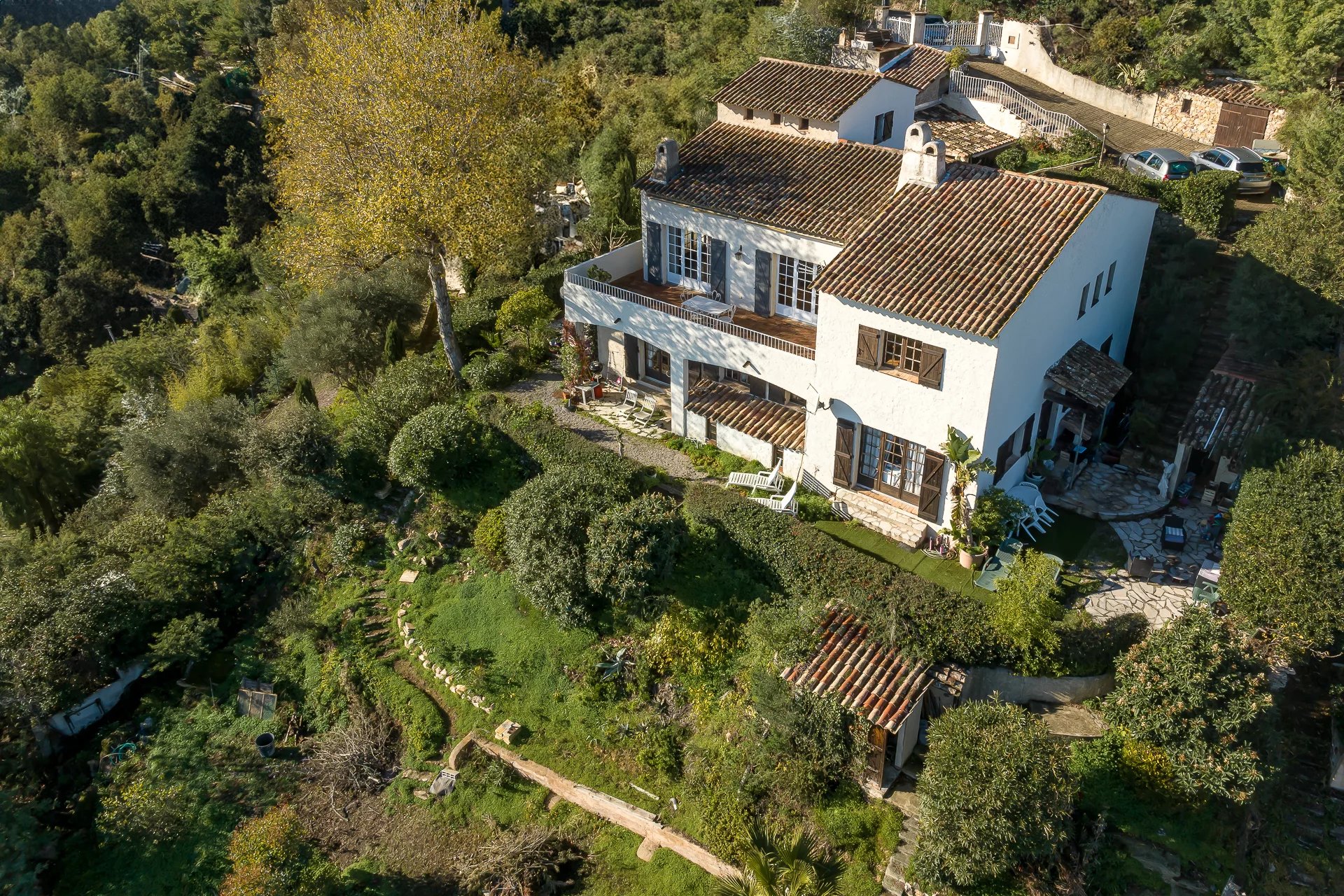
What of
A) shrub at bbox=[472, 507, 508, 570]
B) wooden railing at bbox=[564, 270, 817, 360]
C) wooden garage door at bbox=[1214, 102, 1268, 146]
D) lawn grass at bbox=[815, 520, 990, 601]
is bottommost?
shrub at bbox=[472, 507, 508, 570]

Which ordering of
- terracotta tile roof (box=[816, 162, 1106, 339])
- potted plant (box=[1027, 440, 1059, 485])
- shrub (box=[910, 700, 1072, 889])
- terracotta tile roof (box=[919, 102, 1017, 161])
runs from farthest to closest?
terracotta tile roof (box=[919, 102, 1017, 161]) → potted plant (box=[1027, 440, 1059, 485]) → terracotta tile roof (box=[816, 162, 1106, 339]) → shrub (box=[910, 700, 1072, 889])

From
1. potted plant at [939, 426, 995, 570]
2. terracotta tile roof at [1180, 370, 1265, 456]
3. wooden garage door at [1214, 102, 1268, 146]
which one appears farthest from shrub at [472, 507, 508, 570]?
wooden garage door at [1214, 102, 1268, 146]

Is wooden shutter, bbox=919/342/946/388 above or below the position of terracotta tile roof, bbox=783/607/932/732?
above

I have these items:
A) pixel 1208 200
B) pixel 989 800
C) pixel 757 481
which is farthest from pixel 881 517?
pixel 1208 200

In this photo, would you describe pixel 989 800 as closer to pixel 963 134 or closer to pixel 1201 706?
Answer: pixel 1201 706

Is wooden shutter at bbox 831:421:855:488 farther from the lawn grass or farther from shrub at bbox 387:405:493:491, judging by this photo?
A: shrub at bbox 387:405:493:491

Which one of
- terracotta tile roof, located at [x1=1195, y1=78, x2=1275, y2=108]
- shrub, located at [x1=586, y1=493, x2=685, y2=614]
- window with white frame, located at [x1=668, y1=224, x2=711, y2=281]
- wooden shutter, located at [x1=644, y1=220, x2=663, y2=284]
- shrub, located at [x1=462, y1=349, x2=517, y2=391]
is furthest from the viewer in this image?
terracotta tile roof, located at [x1=1195, y1=78, x2=1275, y2=108]

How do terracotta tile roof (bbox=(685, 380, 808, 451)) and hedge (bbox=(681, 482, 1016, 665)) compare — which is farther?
terracotta tile roof (bbox=(685, 380, 808, 451))
